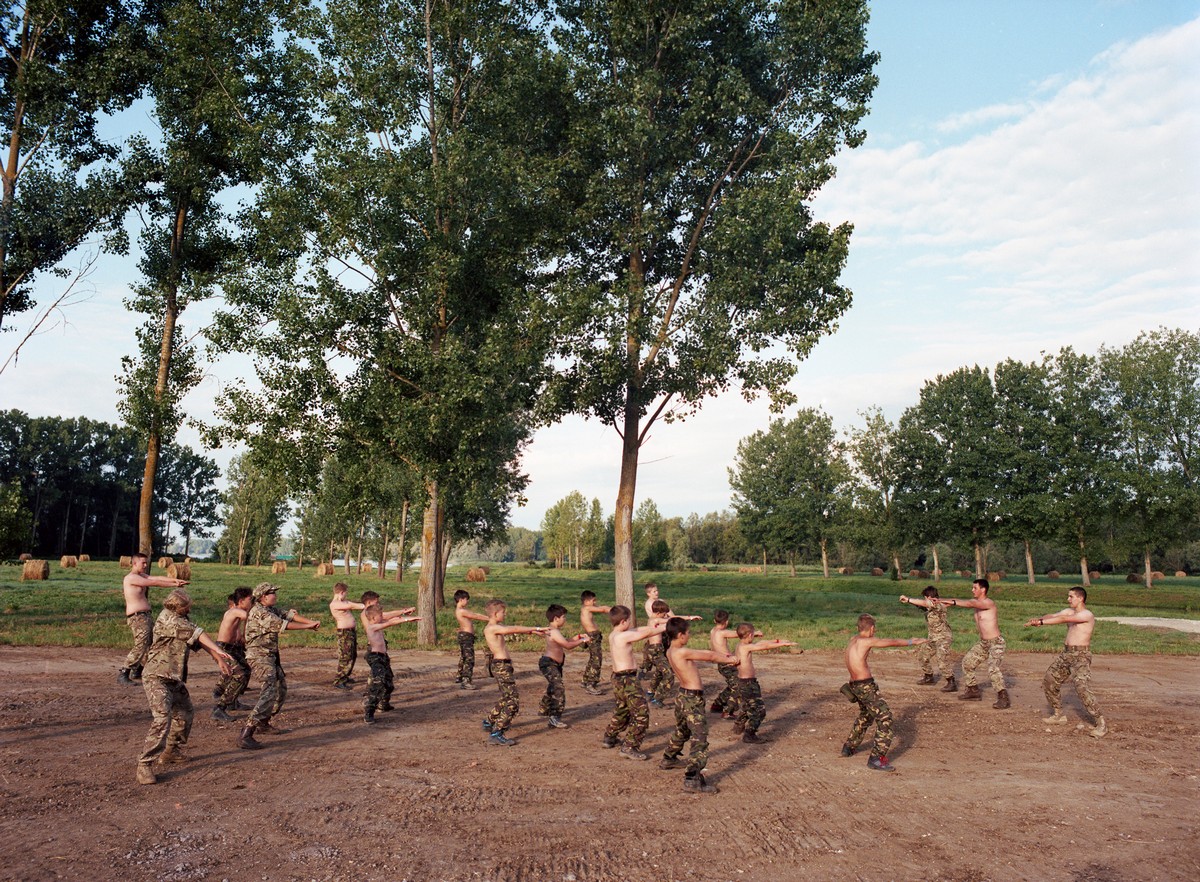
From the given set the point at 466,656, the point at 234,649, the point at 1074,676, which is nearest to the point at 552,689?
the point at 466,656

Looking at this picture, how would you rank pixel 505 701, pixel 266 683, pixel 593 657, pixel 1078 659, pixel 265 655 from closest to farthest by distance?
1. pixel 266 683
2. pixel 265 655
3. pixel 505 701
4. pixel 1078 659
5. pixel 593 657

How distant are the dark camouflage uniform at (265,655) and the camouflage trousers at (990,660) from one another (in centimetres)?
1274

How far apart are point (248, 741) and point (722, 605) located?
2975 centimetres

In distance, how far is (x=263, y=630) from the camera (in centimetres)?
1153

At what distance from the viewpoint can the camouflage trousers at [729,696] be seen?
13.0m

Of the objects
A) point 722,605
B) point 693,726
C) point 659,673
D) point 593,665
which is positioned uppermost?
point 693,726

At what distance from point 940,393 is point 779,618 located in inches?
1482

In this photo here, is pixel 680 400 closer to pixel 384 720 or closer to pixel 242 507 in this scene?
pixel 384 720

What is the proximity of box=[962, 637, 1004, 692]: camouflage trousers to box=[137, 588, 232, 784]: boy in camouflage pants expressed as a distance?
1338cm

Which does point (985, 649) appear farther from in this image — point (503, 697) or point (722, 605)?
point (722, 605)

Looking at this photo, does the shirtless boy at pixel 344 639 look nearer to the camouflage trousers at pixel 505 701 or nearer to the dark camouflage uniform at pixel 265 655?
the dark camouflage uniform at pixel 265 655

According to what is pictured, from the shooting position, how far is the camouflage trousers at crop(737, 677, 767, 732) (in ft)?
38.8

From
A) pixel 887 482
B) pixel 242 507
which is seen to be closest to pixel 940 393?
pixel 887 482

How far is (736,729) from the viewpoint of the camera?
12391 mm
